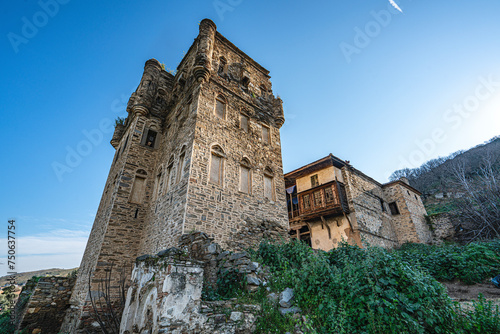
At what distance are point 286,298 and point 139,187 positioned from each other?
8947mm

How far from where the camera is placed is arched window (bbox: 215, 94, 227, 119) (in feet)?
35.4

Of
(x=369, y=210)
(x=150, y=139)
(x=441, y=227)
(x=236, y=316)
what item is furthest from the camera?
(x=441, y=227)

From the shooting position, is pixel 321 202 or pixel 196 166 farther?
pixel 321 202

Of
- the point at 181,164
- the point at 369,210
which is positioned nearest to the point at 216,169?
the point at 181,164

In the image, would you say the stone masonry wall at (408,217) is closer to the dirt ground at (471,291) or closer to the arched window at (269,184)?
the dirt ground at (471,291)

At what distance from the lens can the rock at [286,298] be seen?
4720mm

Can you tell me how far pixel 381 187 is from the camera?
21.5 meters

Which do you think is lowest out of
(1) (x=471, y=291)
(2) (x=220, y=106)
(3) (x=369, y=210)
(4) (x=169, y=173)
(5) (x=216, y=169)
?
(1) (x=471, y=291)

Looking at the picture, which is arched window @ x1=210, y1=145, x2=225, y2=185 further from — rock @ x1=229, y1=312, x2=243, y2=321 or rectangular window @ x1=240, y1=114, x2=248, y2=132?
rock @ x1=229, y1=312, x2=243, y2=321

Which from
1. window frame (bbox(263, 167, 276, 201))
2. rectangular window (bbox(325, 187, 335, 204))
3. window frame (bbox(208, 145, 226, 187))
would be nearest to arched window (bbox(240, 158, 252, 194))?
window frame (bbox(263, 167, 276, 201))

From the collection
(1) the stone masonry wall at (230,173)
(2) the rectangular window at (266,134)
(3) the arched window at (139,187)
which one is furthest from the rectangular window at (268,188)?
(3) the arched window at (139,187)

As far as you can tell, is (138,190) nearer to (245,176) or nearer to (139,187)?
(139,187)

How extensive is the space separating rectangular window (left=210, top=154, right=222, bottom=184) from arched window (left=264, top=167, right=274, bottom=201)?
2663mm

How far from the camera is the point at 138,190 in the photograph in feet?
35.5
